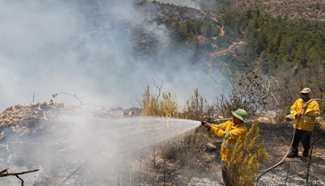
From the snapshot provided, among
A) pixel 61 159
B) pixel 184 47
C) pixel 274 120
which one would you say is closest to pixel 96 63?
pixel 184 47

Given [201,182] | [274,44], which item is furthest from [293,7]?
[201,182]

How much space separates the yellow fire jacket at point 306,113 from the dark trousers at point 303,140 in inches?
4.3

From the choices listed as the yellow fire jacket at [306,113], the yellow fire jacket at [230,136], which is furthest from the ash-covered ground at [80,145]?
the yellow fire jacket at [306,113]

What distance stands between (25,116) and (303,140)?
5.01m

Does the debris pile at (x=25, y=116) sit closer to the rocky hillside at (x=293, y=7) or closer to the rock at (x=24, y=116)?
the rock at (x=24, y=116)

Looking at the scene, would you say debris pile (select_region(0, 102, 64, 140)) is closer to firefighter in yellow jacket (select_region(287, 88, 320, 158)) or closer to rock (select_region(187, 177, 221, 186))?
rock (select_region(187, 177, 221, 186))

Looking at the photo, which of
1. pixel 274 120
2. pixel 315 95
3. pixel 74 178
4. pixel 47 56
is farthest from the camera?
pixel 47 56

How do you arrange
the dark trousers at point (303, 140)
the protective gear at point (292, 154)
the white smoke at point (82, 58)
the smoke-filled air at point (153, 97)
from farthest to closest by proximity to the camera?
the white smoke at point (82, 58) → the protective gear at point (292, 154) → the dark trousers at point (303, 140) → the smoke-filled air at point (153, 97)

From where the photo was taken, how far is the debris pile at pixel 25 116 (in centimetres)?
752

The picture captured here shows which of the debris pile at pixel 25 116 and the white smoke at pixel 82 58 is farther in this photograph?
the white smoke at pixel 82 58

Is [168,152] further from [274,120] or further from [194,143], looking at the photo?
[274,120]

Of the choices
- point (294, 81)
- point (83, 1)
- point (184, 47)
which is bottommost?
point (294, 81)

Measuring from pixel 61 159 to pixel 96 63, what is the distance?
21.2 feet

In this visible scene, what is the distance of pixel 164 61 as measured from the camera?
46.7 feet
